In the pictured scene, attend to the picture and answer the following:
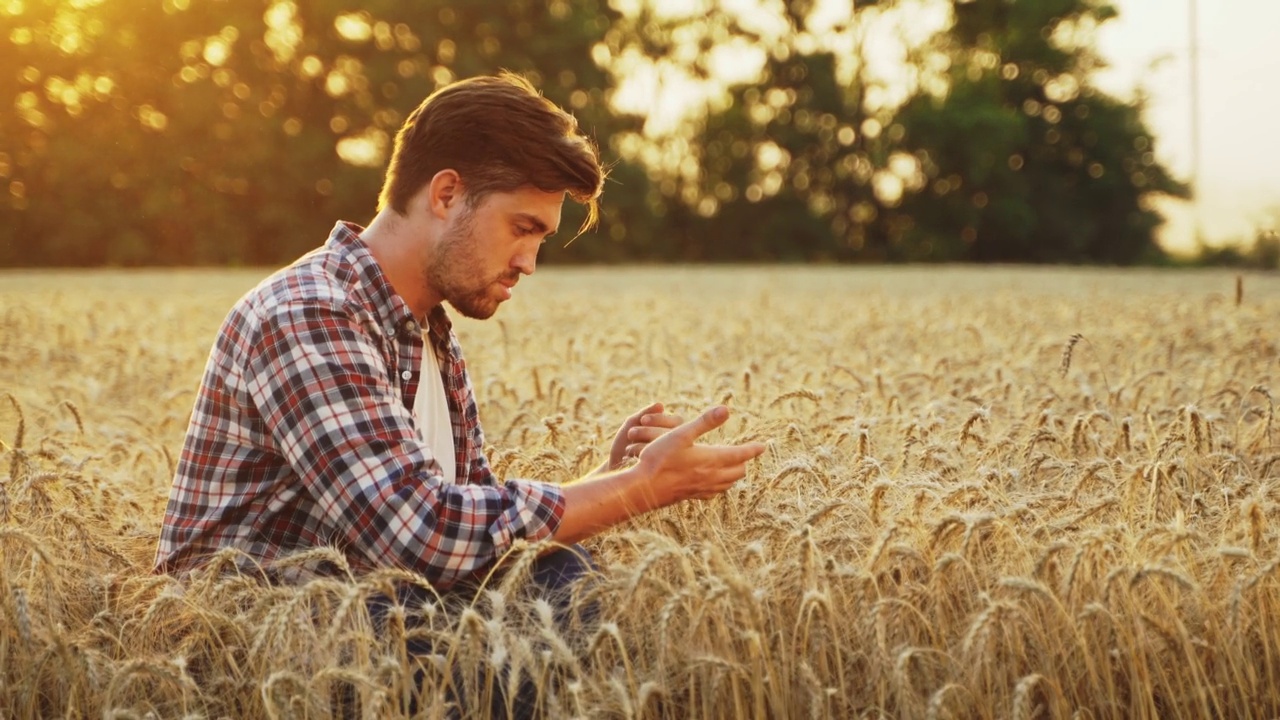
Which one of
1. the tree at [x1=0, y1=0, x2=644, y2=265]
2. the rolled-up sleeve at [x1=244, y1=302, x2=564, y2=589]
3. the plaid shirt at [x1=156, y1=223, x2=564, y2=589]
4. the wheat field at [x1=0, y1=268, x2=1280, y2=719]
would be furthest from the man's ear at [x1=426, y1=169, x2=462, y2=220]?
the tree at [x1=0, y1=0, x2=644, y2=265]

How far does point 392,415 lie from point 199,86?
38176 millimetres

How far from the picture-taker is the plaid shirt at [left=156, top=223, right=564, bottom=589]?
2736 millimetres

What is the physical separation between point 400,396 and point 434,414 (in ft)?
1.03

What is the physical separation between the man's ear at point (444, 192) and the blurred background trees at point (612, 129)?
35547 mm

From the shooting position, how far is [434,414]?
3.42 metres

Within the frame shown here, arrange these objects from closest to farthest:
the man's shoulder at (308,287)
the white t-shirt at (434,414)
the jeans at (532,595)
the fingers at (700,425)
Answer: the jeans at (532,595) → the man's shoulder at (308,287) → the fingers at (700,425) → the white t-shirt at (434,414)

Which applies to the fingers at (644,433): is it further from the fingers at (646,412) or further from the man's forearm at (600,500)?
the man's forearm at (600,500)

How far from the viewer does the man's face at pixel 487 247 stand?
3.10m

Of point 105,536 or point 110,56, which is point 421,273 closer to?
point 105,536

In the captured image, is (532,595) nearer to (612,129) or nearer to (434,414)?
(434,414)

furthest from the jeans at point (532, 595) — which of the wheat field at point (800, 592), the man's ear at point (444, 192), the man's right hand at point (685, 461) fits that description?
the man's ear at point (444, 192)

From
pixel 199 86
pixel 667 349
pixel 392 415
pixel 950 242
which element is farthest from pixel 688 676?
pixel 950 242

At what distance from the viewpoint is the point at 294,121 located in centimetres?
3944

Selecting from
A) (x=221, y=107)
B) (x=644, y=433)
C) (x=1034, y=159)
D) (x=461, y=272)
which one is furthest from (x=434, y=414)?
(x=1034, y=159)
